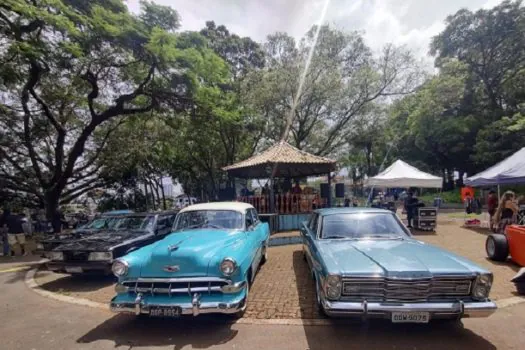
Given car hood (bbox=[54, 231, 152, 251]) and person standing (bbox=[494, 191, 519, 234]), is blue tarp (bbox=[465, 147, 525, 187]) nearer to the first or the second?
person standing (bbox=[494, 191, 519, 234])

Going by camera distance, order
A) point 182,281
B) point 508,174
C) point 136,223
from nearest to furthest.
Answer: point 182,281
point 136,223
point 508,174

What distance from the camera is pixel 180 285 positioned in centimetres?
452

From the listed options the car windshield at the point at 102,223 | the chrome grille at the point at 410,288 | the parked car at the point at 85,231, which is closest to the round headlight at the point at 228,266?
the chrome grille at the point at 410,288

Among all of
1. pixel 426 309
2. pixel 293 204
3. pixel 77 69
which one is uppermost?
pixel 77 69

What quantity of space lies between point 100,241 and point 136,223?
135cm

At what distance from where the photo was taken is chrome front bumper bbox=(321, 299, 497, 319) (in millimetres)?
3801

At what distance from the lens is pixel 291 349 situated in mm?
4012

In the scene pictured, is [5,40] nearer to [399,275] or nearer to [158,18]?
[158,18]

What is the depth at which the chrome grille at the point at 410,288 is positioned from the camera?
393cm

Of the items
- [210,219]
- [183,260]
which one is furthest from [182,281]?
[210,219]

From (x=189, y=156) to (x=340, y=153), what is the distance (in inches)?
537

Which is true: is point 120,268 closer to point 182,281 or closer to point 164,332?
point 182,281

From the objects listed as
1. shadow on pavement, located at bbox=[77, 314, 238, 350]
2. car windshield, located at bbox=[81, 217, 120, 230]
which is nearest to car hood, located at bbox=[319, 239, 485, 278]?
shadow on pavement, located at bbox=[77, 314, 238, 350]

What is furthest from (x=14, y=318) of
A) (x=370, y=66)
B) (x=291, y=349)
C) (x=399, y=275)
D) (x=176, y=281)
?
(x=370, y=66)
